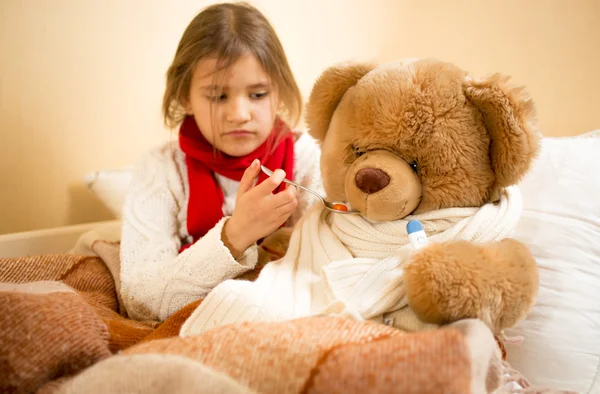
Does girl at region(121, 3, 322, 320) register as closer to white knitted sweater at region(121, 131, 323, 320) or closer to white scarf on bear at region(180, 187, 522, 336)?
white knitted sweater at region(121, 131, 323, 320)

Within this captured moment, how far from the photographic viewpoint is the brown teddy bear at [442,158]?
549 mm

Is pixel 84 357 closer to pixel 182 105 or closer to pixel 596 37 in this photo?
pixel 182 105

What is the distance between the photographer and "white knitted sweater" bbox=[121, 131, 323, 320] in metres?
0.74

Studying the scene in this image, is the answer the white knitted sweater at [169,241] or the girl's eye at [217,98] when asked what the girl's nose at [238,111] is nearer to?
the girl's eye at [217,98]

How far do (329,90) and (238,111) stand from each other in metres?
0.23

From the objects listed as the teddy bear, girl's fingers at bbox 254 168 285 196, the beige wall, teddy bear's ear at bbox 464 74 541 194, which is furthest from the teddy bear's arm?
the beige wall

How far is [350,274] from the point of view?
1.92 ft

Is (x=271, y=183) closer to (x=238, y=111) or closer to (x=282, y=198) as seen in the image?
(x=282, y=198)

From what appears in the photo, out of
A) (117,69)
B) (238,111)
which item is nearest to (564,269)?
(238,111)

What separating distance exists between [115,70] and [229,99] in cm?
47

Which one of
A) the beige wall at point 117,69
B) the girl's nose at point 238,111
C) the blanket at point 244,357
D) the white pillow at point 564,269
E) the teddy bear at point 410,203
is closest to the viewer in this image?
the blanket at point 244,357

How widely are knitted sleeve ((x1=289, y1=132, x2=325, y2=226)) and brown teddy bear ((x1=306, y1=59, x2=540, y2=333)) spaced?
327 mm

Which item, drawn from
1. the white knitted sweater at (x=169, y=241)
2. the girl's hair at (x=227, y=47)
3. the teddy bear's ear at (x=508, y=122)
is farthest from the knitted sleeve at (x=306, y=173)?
the teddy bear's ear at (x=508, y=122)

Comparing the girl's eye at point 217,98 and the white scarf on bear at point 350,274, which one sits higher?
the girl's eye at point 217,98
